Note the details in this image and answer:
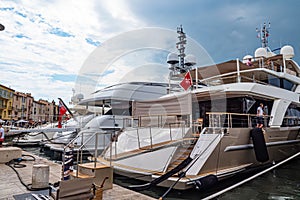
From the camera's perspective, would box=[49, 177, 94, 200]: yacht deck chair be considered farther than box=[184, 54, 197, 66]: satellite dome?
No

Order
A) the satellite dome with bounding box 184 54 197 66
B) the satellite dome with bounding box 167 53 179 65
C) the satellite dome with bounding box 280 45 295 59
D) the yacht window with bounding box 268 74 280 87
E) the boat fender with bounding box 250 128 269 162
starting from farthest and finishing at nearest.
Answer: the satellite dome with bounding box 184 54 197 66 < the satellite dome with bounding box 167 53 179 65 < the satellite dome with bounding box 280 45 295 59 < the yacht window with bounding box 268 74 280 87 < the boat fender with bounding box 250 128 269 162

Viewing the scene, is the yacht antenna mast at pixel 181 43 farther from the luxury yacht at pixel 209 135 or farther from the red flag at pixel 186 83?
the red flag at pixel 186 83

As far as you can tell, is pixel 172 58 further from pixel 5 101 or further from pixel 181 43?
pixel 5 101

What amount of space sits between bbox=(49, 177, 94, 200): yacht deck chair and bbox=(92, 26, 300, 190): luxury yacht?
102 inches

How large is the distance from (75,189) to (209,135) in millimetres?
5493

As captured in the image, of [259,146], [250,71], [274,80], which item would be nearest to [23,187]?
[259,146]

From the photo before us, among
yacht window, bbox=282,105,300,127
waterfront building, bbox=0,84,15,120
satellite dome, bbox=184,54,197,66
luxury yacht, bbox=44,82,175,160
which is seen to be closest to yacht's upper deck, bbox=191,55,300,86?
yacht window, bbox=282,105,300,127

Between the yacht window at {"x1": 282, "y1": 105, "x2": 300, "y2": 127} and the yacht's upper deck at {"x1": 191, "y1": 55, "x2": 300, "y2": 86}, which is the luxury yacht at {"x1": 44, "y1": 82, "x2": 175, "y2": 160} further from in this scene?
the yacht window at {"x1": 282, "y1": 105, "x2": 300, "y2": 127}

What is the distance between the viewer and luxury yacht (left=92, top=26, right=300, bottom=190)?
25.3ft

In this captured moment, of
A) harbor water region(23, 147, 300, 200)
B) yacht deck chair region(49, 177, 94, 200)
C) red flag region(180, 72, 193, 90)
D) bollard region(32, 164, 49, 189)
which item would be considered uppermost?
red flag region(180, 72, 193, 90)

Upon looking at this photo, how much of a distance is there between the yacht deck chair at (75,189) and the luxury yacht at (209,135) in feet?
8.50

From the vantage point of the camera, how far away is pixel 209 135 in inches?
322

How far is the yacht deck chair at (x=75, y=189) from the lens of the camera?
378 cm

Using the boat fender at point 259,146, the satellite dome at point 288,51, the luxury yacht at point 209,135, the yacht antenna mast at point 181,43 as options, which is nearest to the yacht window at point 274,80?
the luxury yacht at point 209,135
